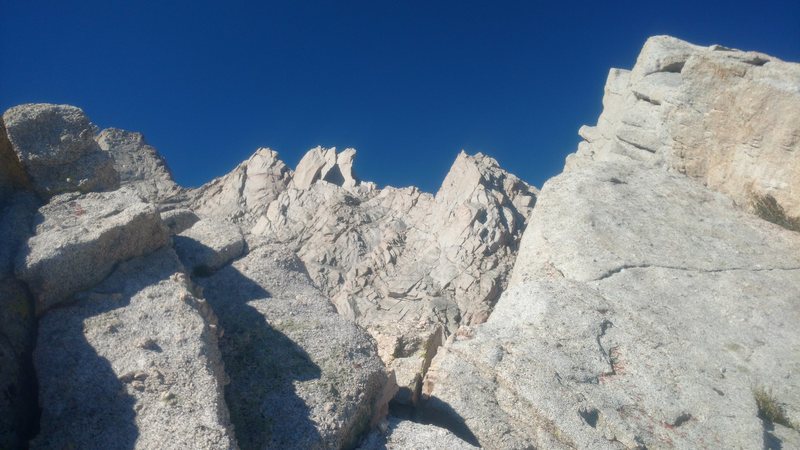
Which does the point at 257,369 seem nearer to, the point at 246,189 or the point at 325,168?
the point at 246,189

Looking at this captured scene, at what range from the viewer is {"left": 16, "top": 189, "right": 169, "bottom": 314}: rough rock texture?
8.67 m

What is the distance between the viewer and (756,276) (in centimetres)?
1398

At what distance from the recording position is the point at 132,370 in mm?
7844

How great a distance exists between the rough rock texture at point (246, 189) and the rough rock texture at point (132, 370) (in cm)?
8125

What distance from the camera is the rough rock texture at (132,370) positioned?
283 inches

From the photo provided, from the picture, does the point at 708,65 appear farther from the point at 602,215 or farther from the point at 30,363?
the point at 30,363

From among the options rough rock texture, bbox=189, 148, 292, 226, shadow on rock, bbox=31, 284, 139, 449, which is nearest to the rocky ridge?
shadow on rock, bbox=31, 284, 139, 449

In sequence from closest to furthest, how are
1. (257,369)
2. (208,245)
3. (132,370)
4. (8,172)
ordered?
(132,370) → (257,369) → (8,172) → (208,245)

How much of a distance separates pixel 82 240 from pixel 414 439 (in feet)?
19.5

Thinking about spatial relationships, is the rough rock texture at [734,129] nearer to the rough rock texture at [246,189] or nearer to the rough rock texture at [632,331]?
the rough rock texture at [632,331]

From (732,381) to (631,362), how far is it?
1.93 meters

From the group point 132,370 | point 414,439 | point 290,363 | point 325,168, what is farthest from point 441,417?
point 325,168

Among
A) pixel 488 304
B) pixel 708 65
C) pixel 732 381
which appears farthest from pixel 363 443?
pixel 488 304

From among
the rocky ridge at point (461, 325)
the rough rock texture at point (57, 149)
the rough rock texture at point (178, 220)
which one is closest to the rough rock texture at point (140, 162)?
the rough rock texture at point (178, 220)
